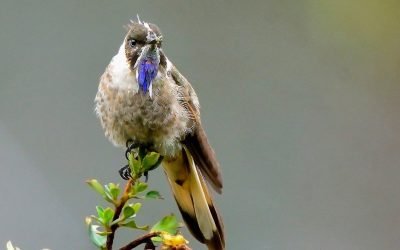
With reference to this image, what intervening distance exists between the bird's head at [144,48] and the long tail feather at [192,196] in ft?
Result: 0.92

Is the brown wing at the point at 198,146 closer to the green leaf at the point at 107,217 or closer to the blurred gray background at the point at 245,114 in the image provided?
the green leaf at the point at 107,217

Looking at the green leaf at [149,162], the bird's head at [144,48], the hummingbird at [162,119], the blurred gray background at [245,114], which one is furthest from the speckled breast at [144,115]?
the blurred gray background at [245,114]

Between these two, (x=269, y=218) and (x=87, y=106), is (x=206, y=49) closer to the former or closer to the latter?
(x=87, y=106)

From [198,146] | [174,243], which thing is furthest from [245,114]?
[174,243]

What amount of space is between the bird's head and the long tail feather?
280 millimetres

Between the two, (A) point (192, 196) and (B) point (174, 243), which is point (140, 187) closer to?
(B) point (174, 243)

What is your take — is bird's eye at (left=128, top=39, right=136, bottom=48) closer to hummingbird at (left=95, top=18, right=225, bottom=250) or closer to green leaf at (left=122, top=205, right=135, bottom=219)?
hummingbird at (left=95, top=18, right=225, bottom=250)

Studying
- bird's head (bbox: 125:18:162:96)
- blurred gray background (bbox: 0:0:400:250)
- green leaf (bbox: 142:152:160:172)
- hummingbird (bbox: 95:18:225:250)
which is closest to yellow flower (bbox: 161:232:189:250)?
green leaf (bbox: 142:152:160:172)

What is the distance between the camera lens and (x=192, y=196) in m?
1.09

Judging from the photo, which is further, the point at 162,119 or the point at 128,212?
the point at 162,119

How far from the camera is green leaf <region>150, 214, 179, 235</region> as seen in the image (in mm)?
508

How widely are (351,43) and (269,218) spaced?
697mm

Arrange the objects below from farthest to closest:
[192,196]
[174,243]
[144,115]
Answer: [192,196], [144,115], [174,243]

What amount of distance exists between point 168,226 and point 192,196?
0.58m
